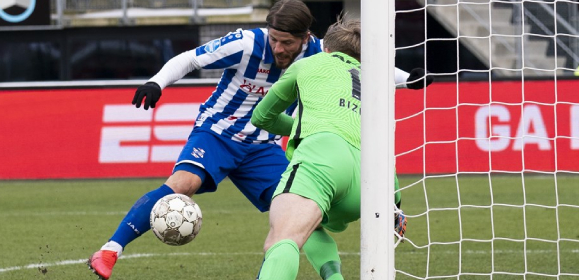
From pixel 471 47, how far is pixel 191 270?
13.0m

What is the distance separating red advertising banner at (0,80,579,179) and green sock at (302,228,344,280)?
7360 millimetres

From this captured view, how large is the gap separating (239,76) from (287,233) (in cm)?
221

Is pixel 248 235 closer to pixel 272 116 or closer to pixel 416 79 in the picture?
pixel 416 79

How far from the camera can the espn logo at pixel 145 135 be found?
492 inches

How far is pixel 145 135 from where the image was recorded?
492 inches

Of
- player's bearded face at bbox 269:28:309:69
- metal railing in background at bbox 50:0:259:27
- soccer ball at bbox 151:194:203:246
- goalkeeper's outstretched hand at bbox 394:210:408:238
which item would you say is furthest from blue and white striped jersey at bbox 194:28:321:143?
metal railing in background at bbox 50:0:259:27

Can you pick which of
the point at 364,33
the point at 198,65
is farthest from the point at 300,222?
the point at 198,65

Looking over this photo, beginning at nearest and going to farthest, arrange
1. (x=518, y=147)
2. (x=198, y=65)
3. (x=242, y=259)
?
1. (x=198, y=65)
2. (x=242, y=259)
3. (x=518, y=147)

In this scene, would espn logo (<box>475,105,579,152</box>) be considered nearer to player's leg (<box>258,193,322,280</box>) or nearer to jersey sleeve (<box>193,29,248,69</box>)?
jersey sleeve (<box>193,29,248,69</box>)

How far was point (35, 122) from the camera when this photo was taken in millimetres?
12812

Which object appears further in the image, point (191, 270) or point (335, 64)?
point (191, 270)

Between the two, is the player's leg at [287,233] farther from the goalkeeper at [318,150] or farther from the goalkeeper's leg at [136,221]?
the goalkeeper's leg at [136,221]

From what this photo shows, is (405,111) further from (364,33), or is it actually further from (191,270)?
(364,33)

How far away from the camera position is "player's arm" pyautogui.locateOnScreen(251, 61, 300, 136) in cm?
442
